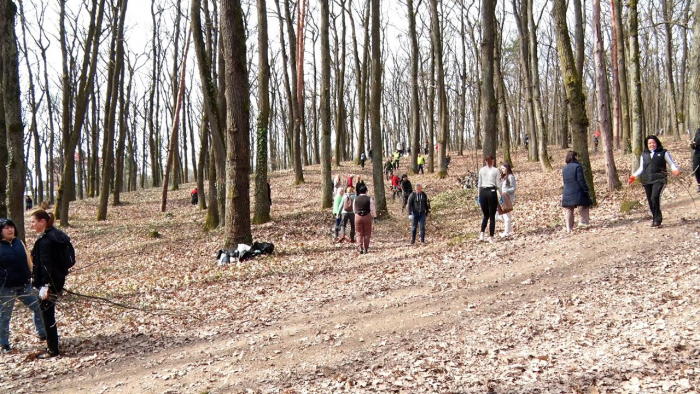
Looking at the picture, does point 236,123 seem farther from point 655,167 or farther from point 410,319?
point 655,167

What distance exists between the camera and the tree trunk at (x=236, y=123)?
11625 mm

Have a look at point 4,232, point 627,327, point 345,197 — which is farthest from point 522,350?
point 345,197

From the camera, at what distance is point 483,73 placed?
14.2 m

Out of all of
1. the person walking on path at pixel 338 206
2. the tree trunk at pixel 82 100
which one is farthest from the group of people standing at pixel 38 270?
the tree trunk at pixel 82 100

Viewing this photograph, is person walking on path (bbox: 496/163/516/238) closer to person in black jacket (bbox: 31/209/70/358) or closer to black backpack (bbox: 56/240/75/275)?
black backpack (bbox: 56/240/75/275)

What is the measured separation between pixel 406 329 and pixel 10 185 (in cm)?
901

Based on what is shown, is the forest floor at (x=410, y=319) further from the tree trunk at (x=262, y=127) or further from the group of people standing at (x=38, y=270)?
the tree trunk at (x=262, y=127)

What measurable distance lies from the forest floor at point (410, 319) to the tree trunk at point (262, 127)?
3.09 metres

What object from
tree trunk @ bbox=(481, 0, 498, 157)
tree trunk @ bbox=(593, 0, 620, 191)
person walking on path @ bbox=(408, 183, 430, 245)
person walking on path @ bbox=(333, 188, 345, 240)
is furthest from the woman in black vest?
person walking on path @ bbox=(333, 188, 345, 240)

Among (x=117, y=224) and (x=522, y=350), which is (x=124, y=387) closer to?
(x=522, y=350)

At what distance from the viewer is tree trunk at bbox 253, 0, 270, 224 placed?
15.2m

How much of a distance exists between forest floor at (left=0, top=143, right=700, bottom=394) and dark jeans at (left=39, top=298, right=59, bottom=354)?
222 mm

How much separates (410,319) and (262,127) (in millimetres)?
10216

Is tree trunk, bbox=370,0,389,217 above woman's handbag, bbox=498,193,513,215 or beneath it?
above
